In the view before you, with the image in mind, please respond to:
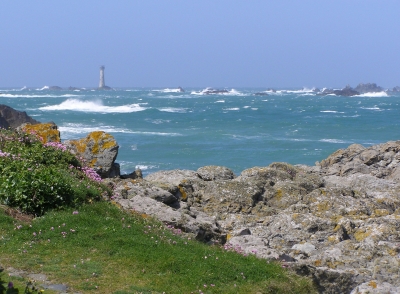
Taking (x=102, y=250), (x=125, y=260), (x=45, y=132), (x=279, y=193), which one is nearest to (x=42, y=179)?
(x=102, y=250)

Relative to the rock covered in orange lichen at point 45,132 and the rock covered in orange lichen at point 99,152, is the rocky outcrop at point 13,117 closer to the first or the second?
the rock covered in orange lichen at point 45,132

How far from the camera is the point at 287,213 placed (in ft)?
43.0

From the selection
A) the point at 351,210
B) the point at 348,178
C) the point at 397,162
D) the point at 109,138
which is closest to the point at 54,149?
the point at 109,138

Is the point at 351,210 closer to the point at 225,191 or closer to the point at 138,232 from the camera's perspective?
the point at 225,191

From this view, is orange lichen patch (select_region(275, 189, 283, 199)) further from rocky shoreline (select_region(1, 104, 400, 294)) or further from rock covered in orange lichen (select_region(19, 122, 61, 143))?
rock covered in orange lichen (select_region(19, 122, 61, 143))

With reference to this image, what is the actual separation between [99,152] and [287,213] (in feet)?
17.2

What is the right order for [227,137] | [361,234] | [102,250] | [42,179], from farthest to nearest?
[227,137]
[361,234]
[42,179]
[102,250]

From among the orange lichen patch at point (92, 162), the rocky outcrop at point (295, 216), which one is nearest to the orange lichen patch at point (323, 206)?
the rocky outcrop at point (295, 216)

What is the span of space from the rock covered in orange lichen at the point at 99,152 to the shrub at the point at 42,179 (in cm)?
104

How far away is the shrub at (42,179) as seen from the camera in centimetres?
1043

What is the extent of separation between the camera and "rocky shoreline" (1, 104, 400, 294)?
1000cm

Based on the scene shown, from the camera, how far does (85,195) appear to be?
437 inches

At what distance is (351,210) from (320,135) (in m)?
42.6

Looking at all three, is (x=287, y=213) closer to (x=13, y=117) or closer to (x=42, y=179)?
(x=42, y=179)
